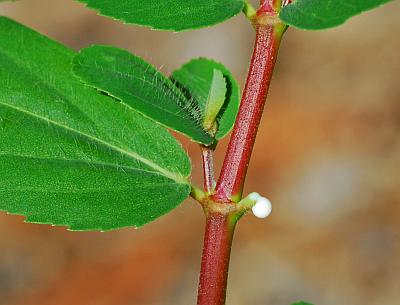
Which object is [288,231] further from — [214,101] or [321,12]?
[321,12]

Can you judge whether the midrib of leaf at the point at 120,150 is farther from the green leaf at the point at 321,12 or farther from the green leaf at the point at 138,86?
the green leaf at the point at 321,12

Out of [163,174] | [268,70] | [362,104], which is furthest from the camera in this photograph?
[362,104]

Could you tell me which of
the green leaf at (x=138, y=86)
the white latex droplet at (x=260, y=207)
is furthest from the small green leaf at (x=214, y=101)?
the white latex droplet at (x=260, y=207)

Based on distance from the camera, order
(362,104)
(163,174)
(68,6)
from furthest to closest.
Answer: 1. (68,6)
2. (362,104)
3. (163,174)

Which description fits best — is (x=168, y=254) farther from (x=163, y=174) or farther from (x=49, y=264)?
(x=163, y=174)

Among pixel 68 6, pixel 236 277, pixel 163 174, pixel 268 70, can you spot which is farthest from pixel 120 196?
pixel 68 6

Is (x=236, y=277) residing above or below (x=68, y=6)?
below
